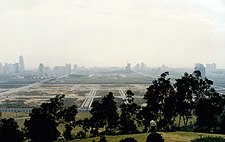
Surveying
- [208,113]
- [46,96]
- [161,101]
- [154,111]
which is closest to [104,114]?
[154,111]

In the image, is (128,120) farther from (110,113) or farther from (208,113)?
(208,113)

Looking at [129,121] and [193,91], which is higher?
[193,91]

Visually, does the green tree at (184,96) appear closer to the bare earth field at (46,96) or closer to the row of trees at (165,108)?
the row of trees at (165,108)

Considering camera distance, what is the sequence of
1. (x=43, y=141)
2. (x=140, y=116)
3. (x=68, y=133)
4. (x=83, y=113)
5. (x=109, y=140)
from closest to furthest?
1. (x=109, y=140)
2. (x=43, y=141)
3. (x=68, y=133)
4. (x=140, y=116)
5. (x=83, y=113)

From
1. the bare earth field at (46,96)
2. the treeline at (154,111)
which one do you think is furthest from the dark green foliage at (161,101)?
the bare earth field at (46,96)

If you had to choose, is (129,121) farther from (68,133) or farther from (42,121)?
(42,121)

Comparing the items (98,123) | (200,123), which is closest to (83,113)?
(98,123)

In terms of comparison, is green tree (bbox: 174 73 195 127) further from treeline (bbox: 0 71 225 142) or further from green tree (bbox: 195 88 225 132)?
green tree (bbox: 195 88 225 132)

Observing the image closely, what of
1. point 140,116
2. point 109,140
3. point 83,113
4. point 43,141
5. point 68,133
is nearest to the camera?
point 109,140

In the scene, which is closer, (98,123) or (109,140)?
(109,140)

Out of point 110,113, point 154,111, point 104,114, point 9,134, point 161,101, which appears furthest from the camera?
point 161,101
